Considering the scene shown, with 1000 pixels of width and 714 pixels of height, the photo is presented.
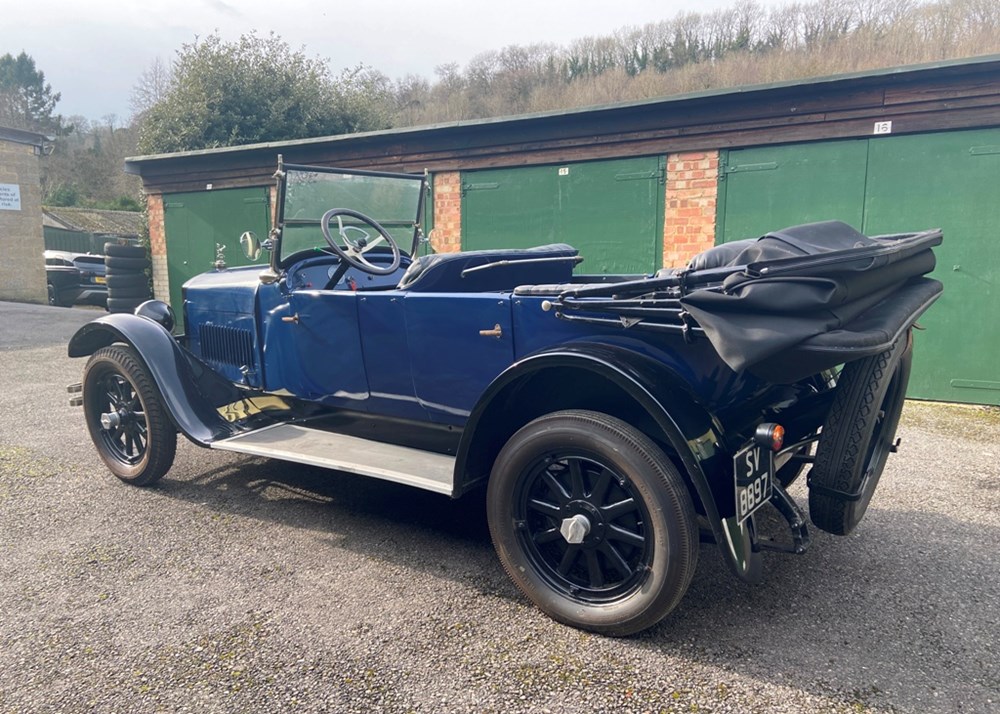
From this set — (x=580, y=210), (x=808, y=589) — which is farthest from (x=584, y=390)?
(x=580, y=210)

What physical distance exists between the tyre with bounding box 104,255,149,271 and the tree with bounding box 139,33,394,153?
9.71ft

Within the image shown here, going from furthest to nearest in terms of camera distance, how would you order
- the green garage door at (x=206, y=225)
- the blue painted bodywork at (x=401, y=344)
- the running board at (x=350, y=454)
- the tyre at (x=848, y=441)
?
the green garage door at (x=206, y=225) → the running board at (x=350, y=454) → the blue painted bodywork at (x=401, y=344) → the tyre at (x=848, y=441)

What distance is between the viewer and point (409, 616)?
264cm

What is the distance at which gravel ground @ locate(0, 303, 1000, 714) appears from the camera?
218 cm

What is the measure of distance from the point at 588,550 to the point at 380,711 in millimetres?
889

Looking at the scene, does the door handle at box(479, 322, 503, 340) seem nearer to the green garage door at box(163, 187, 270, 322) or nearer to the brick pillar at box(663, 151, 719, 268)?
the brick pillar at box(663, 151, 719, 268)

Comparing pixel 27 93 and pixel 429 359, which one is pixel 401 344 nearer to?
pixel 429 359

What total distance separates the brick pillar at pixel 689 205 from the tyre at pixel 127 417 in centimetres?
522

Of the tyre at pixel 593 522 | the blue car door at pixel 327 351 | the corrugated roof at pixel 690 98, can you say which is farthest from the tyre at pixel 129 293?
the tyre at pixel 593 522

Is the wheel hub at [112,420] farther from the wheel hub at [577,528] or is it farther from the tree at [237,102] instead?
the tree at [237,102]

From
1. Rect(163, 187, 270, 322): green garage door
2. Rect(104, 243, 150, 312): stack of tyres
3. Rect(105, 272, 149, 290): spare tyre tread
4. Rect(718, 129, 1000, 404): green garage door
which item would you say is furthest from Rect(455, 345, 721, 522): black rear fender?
Rect(105, 272, 149, 290): spare tyre tread

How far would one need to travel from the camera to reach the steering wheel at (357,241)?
12.3ft

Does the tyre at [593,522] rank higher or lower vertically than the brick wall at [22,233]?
lower

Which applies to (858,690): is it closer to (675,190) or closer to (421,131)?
(675,190)
